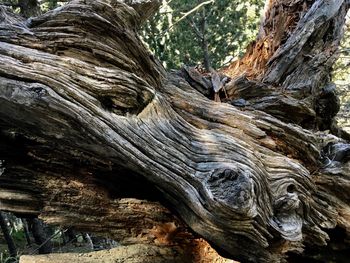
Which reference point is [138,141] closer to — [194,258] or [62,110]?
[62,110]

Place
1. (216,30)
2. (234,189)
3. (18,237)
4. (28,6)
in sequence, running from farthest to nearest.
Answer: (18,237), (216,30), (28,6), (234,189)

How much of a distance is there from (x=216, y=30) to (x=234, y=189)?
8.10m

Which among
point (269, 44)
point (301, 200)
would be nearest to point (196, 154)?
point (301, 200)

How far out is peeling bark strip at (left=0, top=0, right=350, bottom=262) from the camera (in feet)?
8.00

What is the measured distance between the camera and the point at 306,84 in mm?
4211

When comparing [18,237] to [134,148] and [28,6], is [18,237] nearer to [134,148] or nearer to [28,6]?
[28,6]

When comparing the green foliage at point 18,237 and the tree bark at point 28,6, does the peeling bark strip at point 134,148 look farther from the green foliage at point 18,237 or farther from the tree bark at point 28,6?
the green foliage at point 18,237

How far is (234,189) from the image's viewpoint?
256cm

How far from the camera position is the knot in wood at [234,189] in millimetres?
2527

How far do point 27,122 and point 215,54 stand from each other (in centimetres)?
846

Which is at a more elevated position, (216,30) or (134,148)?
(216,30)

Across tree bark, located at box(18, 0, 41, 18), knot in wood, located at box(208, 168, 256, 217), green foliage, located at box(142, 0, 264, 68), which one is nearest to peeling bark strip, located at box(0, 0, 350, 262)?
knot in wood, located at box(208, 168, 256, 217)

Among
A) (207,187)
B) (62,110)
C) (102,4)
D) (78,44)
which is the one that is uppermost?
(102,4)

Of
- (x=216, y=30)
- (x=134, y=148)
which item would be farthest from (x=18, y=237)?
(x=134, y=148)
